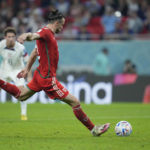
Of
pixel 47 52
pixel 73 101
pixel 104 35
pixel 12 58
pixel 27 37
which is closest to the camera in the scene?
pixel 27 37

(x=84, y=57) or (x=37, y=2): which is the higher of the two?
(x=37, y=2)

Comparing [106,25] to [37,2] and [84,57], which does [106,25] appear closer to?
[84,57]

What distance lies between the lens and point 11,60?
12727 millimetres

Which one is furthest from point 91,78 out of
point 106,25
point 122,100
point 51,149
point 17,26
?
point 51,149

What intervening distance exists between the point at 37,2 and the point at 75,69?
172 inches

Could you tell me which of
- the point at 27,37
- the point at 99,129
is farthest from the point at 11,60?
the point at 27,37

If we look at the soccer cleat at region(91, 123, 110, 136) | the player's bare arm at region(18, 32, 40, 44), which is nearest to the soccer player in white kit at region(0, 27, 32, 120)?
the soccer cleat at region(91, 123, 110, 136)

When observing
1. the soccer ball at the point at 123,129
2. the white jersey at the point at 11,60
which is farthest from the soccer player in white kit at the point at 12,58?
the soccer ball at the point at 123,129

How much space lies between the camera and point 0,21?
2178 centimetres

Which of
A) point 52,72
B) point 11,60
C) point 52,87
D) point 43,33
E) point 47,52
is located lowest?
point 11,60

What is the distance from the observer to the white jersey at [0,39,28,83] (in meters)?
12.5

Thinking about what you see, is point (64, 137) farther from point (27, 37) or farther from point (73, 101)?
point (27, 37)

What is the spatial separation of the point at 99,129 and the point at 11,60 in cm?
486

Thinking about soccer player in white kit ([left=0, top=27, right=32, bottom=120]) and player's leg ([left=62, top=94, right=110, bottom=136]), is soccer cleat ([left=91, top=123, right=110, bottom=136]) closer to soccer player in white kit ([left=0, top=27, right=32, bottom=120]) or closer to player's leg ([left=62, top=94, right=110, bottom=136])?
player's leg ([left=62, top=94, right=110, bottom=136])
